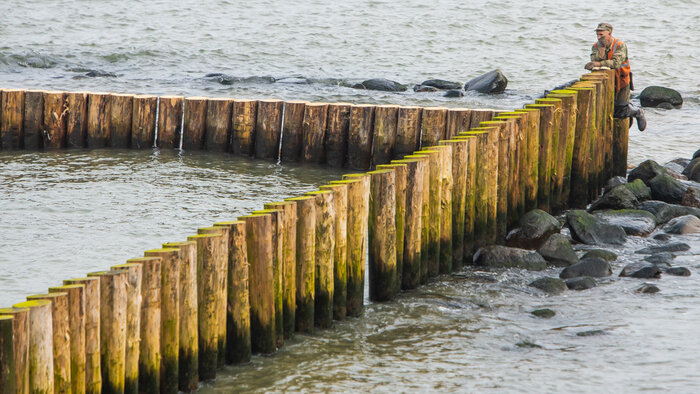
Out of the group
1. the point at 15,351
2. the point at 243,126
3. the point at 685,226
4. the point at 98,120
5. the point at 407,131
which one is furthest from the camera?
the point at 98,120

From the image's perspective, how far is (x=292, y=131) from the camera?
13000 mm

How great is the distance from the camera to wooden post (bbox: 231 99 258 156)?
42.8ft

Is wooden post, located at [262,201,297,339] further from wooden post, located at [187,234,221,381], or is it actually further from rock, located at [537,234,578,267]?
rock, located at [537,234,578,267]

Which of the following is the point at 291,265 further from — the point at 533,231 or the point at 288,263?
the point at 533,231

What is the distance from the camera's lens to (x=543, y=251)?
29.1 feet

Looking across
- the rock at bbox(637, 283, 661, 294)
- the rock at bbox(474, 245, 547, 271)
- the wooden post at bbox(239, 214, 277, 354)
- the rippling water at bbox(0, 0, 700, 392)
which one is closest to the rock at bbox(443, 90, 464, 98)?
the rippling water at bbox(0, 0, 700, 392)

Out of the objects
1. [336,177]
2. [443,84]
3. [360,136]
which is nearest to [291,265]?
[336,177]

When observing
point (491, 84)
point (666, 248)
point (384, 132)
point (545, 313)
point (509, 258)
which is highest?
point (491, 84)

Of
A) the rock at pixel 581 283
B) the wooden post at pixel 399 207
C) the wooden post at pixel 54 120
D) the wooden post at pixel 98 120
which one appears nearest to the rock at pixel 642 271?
Answer: the rock at pixel 581 283

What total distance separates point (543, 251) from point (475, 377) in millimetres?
3150

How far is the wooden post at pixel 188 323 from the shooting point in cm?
565

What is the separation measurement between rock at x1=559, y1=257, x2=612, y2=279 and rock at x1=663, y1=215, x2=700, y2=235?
197 cm

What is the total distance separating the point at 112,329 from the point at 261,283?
1.46m

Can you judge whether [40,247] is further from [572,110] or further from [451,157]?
[572,110]
